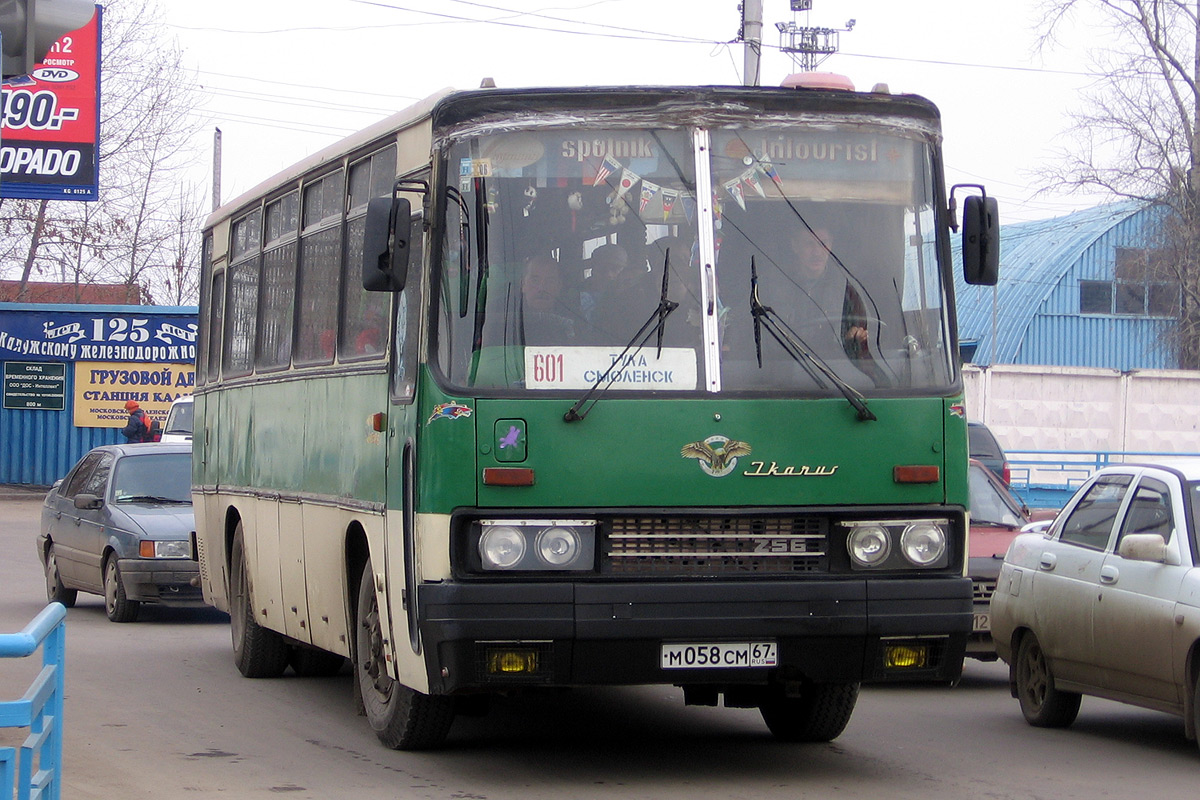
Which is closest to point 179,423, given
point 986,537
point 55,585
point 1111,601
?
point 55,585

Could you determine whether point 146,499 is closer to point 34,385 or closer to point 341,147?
point 341,147

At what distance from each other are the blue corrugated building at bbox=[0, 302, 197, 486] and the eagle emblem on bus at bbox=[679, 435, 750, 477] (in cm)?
3020

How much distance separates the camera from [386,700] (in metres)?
9.23

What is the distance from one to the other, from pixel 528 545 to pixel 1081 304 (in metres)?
55.8

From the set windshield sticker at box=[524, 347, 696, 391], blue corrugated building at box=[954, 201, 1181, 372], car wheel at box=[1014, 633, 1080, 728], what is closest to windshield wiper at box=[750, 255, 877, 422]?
windshield sticker at box=[524, 347, 696, 391]

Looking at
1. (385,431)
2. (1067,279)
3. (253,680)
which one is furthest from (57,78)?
(1067,279)

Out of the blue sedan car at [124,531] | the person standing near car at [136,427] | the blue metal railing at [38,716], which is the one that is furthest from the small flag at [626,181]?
the person standing near car at [136,427]

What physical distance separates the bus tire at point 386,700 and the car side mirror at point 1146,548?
3590 millimetres

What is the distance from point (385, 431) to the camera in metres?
8.70

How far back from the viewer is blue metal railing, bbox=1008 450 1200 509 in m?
33.0

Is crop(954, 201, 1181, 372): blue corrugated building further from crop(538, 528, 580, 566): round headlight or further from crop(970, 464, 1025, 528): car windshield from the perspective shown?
crop(538, 528, 580, 566): round headlight

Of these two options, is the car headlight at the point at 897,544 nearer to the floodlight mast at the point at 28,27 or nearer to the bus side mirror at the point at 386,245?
the bus side mirror at the point at 386,245

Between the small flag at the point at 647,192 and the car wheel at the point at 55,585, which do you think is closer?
the small flag at the point at 647,192

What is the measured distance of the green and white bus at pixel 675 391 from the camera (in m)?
7.68
